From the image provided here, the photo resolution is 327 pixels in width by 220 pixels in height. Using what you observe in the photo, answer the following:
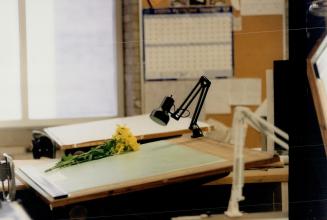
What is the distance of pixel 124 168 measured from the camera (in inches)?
64.8

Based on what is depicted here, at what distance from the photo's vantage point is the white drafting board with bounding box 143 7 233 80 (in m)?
1.73

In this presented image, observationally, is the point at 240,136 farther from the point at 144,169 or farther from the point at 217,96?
the point at 144,169

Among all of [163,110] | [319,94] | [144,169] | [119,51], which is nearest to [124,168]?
[144,169]

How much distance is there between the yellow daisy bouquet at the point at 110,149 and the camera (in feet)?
5.63

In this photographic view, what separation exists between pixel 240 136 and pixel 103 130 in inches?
17.1

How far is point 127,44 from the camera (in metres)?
1.71

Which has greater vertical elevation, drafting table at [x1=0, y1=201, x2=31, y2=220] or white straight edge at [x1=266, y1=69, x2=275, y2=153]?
white straight edge at [x1=266, y1=69, x2=275, y2=153]

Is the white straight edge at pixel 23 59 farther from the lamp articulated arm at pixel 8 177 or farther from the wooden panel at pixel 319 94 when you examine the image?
the wooden panel at pixel 319 94

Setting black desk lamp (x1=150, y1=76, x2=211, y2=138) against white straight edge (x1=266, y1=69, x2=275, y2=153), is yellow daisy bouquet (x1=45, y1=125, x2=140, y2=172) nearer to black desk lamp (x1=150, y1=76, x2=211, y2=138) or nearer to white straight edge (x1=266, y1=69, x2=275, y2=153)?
black desk lamp (x1=150, y1=76, x2=211, y2=138)

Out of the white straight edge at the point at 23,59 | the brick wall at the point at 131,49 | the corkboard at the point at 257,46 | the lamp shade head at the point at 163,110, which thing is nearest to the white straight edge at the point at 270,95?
the corkboard at the point at 257,46

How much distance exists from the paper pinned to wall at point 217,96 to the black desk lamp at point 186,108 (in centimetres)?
2

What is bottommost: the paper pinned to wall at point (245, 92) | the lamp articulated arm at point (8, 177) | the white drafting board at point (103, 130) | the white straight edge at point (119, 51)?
the lamp articulated arm at point (8, 177)

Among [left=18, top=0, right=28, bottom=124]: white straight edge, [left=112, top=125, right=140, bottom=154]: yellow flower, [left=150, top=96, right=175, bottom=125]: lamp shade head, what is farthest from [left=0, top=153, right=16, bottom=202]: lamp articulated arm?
[left=150, top=96, right=175, bottom=125]: lamp shade head

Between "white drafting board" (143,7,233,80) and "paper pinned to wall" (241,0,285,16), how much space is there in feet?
0.20
